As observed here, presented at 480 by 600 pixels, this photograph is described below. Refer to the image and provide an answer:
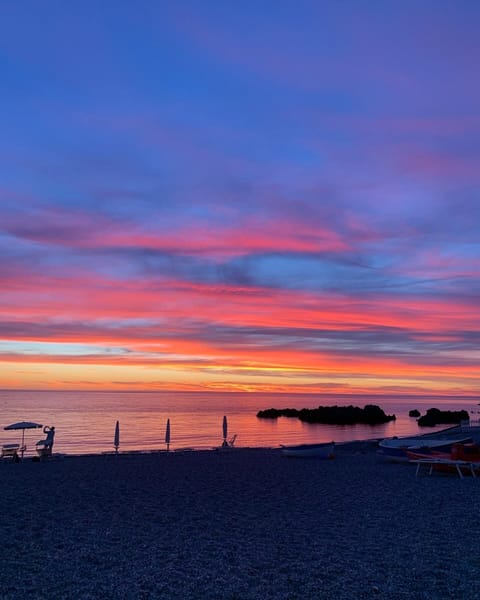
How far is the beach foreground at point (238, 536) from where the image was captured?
286 inches

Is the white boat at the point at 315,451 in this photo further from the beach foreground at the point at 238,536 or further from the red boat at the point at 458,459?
the beach foreground at the point at 238,536

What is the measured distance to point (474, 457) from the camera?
19.9 metres

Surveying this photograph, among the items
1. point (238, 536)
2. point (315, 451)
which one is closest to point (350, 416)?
point (315, 451)

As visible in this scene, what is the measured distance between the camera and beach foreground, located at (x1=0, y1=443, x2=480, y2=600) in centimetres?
727

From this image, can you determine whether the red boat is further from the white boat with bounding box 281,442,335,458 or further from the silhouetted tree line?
the silhouetted tree line

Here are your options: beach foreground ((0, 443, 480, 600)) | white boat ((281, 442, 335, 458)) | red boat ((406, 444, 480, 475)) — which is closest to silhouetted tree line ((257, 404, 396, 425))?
white boat ((281, 442, 335, 458))

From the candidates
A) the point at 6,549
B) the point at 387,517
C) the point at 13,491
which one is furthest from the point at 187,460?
the point at 6,549

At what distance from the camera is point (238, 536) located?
10.0 meters

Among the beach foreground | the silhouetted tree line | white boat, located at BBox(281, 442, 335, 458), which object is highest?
the silhouetted tree line

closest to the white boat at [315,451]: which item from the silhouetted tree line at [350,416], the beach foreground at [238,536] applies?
the beach foreground at [238,536]

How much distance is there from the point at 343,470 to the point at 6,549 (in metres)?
13.8

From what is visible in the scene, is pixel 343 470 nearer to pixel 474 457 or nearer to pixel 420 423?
pixel 474 457

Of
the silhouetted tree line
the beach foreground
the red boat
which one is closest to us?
the beach foreground

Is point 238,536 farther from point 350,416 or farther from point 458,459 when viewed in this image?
point 350,416
